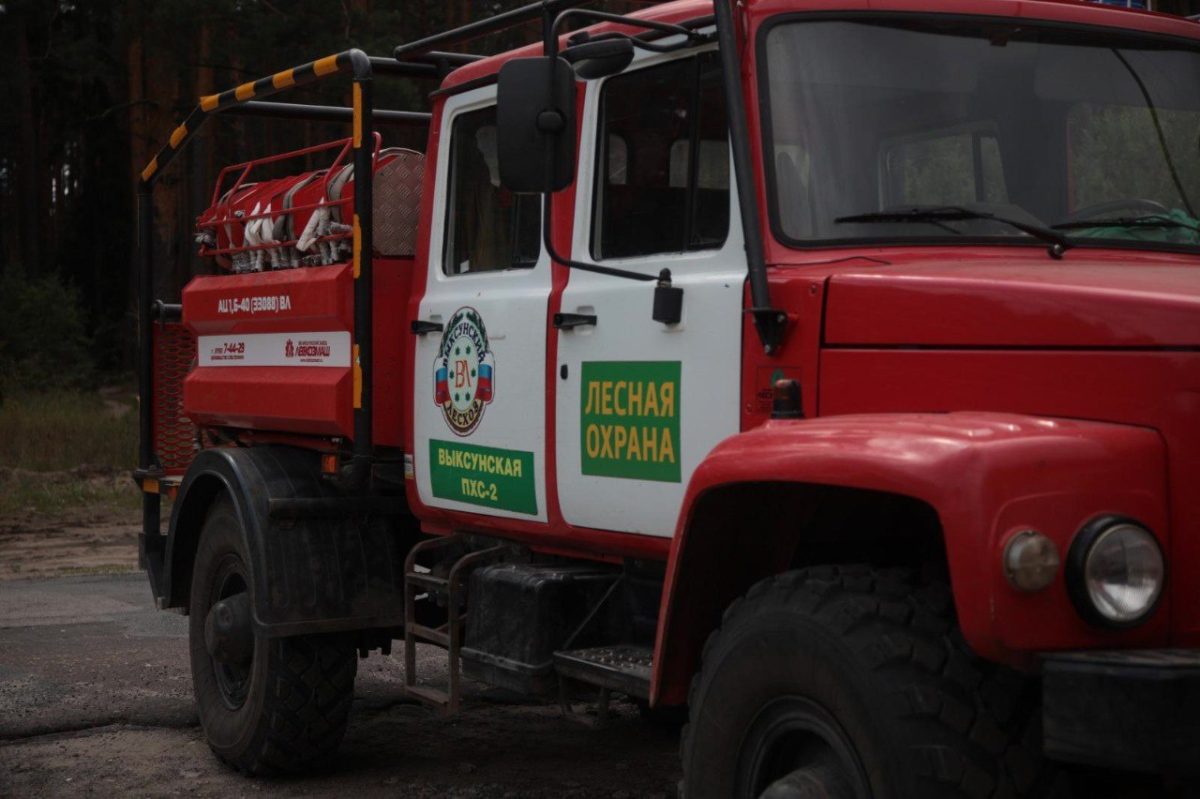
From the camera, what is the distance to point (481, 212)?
5926mm

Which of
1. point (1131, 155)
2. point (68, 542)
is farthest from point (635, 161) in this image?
point (68, 542)

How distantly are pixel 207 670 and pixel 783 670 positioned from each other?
382 centimetres

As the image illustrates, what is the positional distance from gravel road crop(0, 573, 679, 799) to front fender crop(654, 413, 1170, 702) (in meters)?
2.09

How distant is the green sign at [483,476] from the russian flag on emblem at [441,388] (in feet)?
0.49

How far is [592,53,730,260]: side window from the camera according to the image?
4.77m

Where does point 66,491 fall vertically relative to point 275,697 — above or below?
below

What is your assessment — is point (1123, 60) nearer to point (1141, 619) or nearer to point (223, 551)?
point (1141, 619)

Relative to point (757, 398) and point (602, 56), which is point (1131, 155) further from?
A: point (602, 56)

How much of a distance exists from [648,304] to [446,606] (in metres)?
1.65

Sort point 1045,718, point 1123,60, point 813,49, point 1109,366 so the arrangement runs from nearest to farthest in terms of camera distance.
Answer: point 1045,718 → point 1109,366 → point 813,49 → point 1123,60

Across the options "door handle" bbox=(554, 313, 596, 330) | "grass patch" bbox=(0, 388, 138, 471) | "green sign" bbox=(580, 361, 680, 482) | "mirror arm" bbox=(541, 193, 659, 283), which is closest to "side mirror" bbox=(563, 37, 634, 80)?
"mirror arm" bbox=(541, 193, 659, 283)

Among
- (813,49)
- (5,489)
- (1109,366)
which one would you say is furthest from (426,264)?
(5,489)

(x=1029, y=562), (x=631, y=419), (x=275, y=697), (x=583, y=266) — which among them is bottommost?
(x=275, y=697)

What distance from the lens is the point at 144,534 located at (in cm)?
791
